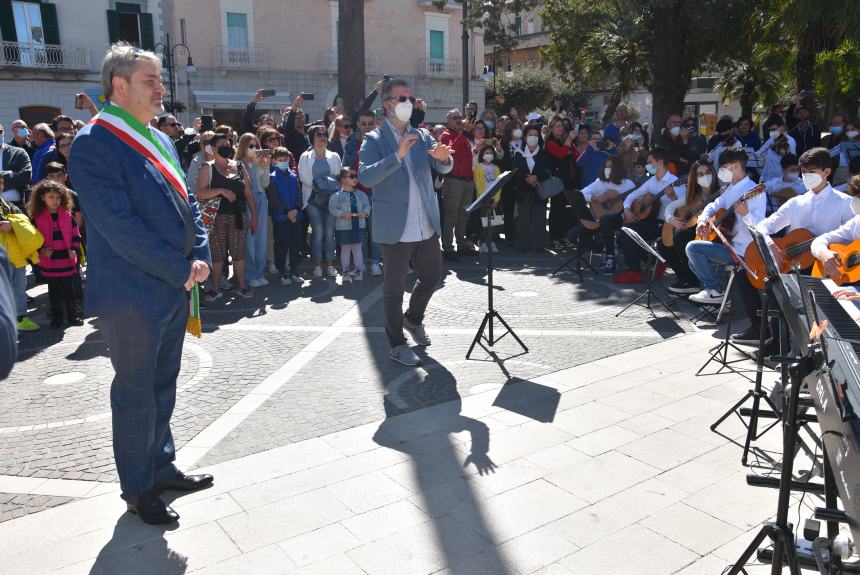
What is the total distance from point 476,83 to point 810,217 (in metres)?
33.9

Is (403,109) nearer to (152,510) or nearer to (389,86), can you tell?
(389,86)

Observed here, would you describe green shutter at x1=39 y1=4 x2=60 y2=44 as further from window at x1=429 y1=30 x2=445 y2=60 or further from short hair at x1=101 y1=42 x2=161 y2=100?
short hair at x1=101 y1=42 x2=161 y2=100

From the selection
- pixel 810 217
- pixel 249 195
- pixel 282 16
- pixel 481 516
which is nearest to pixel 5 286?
pixel 481 516

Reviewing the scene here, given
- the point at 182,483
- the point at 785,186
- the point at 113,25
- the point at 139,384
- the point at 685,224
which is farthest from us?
the point at 113,25

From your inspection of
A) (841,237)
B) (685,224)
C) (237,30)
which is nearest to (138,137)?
(841,237)

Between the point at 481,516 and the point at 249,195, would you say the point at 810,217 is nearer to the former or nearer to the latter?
the point at 481,516

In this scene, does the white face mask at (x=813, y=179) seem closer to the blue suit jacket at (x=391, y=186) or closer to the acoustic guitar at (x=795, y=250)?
the acoustic guitar at (x=795, y=250)

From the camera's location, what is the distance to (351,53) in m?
14.4

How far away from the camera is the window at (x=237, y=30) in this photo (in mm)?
30812

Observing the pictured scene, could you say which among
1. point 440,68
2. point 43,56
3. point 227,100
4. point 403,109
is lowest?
point 403,109

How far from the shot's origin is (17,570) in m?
3.26

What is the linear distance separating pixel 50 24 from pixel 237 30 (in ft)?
24.1

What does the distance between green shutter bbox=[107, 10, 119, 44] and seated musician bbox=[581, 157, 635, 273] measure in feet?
76.8

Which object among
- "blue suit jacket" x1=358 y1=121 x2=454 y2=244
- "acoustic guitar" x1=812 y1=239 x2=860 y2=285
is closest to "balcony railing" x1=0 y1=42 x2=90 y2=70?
"blue suit jacket" x1=358 y1=121 x2=454 y2=244
